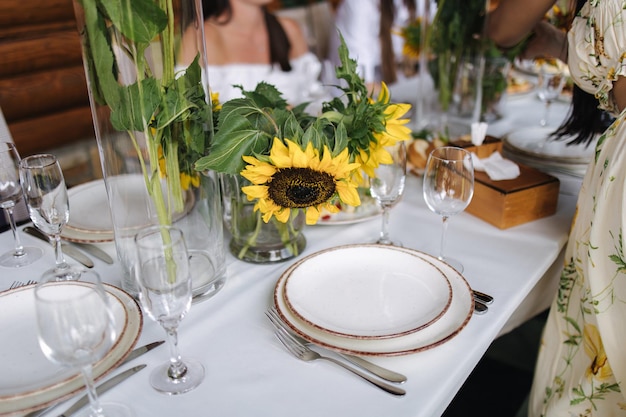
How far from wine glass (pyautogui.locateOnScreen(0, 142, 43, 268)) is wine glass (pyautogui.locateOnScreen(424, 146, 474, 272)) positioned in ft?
2.27

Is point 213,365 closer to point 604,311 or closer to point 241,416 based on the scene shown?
point 241,416

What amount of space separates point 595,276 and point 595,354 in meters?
0.15

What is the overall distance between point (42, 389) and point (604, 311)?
794 mm

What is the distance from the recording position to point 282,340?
743mm

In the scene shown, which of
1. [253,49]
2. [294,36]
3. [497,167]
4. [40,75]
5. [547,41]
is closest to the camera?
[497,167]

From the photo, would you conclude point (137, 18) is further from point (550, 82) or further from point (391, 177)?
point (550, 82)

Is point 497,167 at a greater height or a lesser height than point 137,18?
lesser

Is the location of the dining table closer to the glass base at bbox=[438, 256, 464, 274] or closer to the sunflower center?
the glass base at bbox=[438, 256, 464, 274]

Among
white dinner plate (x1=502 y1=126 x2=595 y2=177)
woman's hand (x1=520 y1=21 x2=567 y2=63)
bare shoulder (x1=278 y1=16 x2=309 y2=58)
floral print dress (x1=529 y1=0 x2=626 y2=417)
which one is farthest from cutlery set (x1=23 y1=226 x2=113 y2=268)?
bare shoulder (x1=278 y1=16 x2=309 y2=58)

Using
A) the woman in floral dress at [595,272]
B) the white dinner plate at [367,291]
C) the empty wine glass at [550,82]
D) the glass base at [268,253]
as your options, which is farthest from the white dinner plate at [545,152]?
the glass base at [268,253]

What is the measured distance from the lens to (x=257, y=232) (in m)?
0.92

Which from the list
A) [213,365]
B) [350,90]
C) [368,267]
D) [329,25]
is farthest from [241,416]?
[329,25]

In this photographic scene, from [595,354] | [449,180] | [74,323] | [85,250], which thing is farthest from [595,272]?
[85,250]

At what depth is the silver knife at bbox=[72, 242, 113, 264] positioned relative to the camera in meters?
0.95
